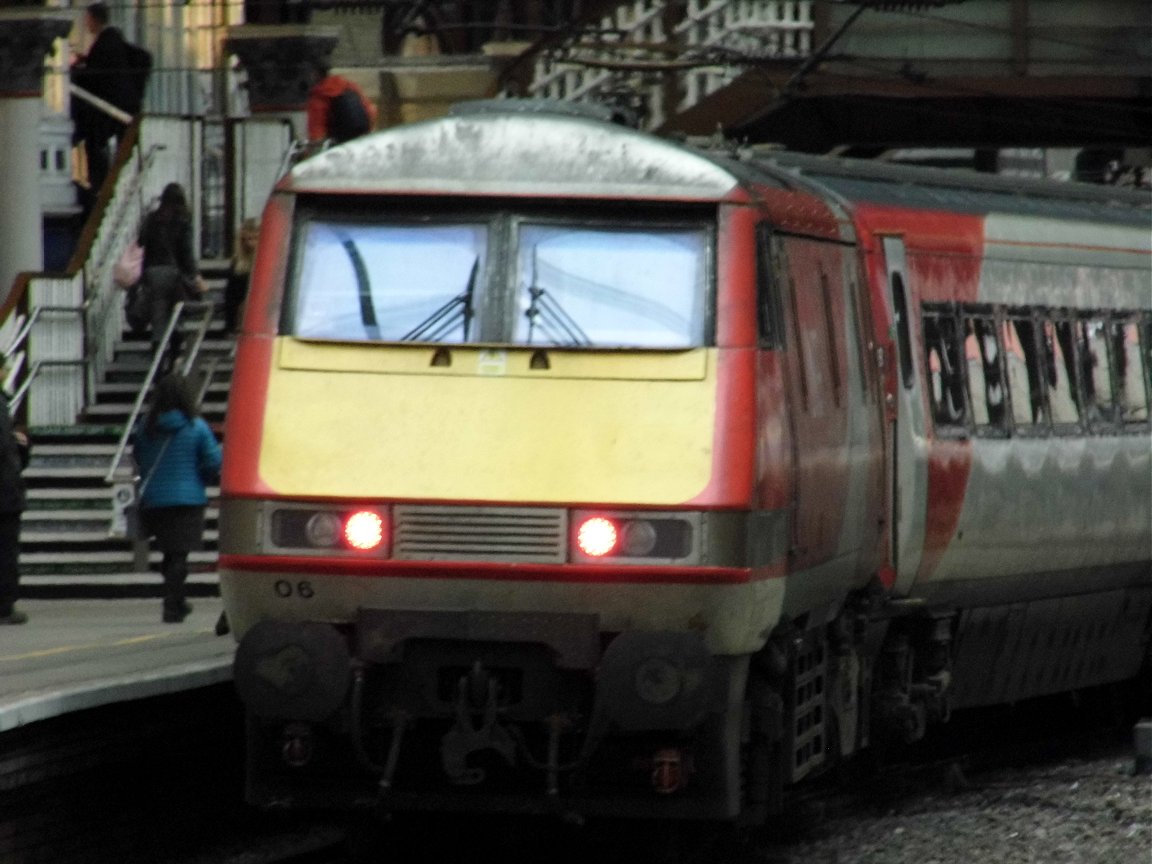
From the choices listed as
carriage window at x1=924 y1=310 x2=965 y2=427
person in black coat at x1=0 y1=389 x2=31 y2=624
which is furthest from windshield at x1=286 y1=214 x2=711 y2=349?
person in black coat at x1=0 y1=389 x2=31 y2=624

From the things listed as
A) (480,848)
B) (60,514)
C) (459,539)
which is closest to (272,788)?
(459,539)

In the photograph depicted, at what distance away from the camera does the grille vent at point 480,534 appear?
37.9 feet

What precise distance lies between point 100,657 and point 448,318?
3.84 metres

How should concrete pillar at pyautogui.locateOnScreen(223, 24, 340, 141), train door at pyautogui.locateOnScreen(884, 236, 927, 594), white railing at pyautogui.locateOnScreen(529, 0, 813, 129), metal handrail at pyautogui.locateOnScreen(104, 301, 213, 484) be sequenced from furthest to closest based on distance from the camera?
1. white railing at pyautogui.locateOnScreen(529, 0, 813, 129)
2. concrete pillar at pyautogui.locateOnScreen(223, 24, 340, 141)
3. metal handrail at pyautogui.locateOnScreen(104, 301, 213, 484)
4. train door at pyautogui.locateOnScreen(884, 236, 927, 594)

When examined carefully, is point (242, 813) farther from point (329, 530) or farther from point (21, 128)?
point (21, 128)

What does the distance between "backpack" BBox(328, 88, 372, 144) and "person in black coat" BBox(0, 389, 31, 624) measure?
12.9ft

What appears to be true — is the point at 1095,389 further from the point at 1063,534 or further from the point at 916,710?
the point at 916,710

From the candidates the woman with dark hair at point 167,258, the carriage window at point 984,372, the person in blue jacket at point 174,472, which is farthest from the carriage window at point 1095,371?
the woman with dark hair at point 167,258

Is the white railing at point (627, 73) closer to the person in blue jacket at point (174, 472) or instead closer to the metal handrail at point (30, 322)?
the metal handrail at point (30, 322)

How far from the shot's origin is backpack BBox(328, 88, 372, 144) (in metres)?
22.1

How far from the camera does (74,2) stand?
105ft

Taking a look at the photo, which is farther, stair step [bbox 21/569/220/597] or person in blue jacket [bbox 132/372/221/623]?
stair step [bbox 21/569/220/597]

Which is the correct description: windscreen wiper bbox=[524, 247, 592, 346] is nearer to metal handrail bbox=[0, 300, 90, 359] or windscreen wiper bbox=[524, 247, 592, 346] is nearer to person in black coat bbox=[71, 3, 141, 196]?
metal handrail bbox=[0, 300, 90, 359]

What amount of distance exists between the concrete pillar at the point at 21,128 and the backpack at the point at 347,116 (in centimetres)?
467
